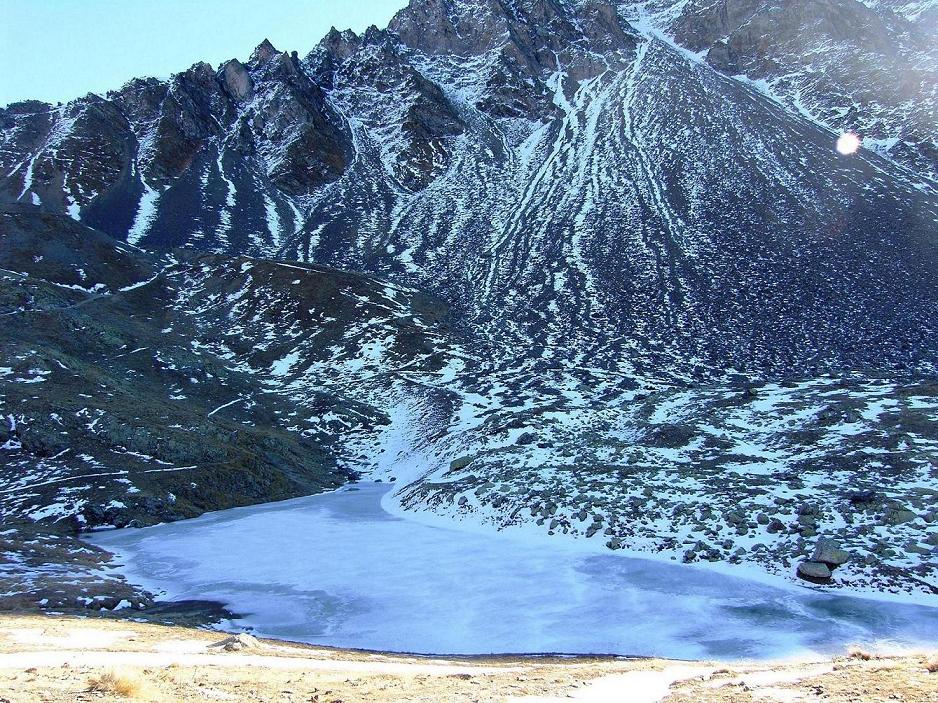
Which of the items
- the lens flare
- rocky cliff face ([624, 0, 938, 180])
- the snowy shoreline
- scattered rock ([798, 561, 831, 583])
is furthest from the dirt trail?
the lens flare

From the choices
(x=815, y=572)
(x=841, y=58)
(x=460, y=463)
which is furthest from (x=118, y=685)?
(x=841, y=58)

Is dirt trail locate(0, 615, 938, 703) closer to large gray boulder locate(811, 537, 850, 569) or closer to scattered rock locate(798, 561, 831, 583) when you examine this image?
scattered rock locate(798, 561, 831, 583)

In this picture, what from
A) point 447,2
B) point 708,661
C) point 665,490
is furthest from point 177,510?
point 447,2

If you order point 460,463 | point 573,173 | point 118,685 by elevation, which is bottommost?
point 118,685

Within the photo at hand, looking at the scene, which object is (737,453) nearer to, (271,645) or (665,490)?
(665,490)

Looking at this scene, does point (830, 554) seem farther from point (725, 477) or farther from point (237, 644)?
point (237, 644)

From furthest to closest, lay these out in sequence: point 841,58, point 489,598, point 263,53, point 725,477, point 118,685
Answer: point 263,53, point 841,58, point 725,477, point 489,598, point 118,685
